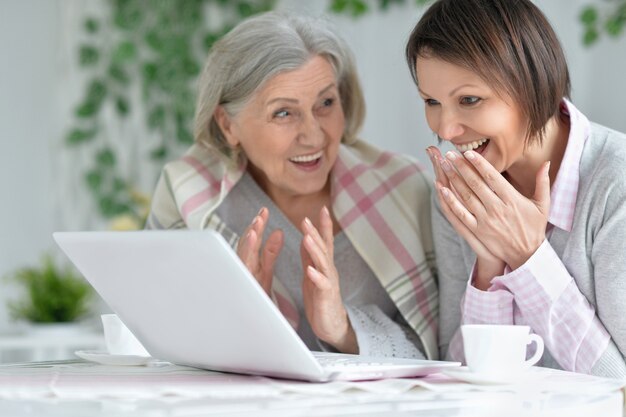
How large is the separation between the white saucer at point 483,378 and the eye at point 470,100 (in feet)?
1.82

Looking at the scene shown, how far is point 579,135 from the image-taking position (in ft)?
5.14

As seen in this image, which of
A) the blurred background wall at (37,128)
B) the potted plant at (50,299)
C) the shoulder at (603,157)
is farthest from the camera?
the blurred background wall at (37,128)

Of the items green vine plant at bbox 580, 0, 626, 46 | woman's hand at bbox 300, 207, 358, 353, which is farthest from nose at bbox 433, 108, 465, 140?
green vine plant at bbox 580, 0, 626, 46

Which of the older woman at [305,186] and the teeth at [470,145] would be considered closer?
the teeth at [470,145]

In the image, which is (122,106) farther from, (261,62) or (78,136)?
(261,62)

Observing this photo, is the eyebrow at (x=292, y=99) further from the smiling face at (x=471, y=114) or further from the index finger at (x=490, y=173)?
the index finger at (x=490, y=173)

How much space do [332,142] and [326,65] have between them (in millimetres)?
157

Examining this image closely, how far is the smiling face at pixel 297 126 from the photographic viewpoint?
188 centimetres

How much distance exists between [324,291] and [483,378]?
67 cm

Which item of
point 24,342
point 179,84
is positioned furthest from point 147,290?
point 179,84

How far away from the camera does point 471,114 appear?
1.50 metres

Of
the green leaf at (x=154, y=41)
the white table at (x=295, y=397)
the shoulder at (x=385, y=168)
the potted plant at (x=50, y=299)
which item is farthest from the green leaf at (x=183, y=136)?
the white table at (x=295, y=397)

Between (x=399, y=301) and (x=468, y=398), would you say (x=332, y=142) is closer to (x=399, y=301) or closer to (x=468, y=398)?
(x=399, y=301)

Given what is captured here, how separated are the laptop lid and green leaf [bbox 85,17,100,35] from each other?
9.33ft
